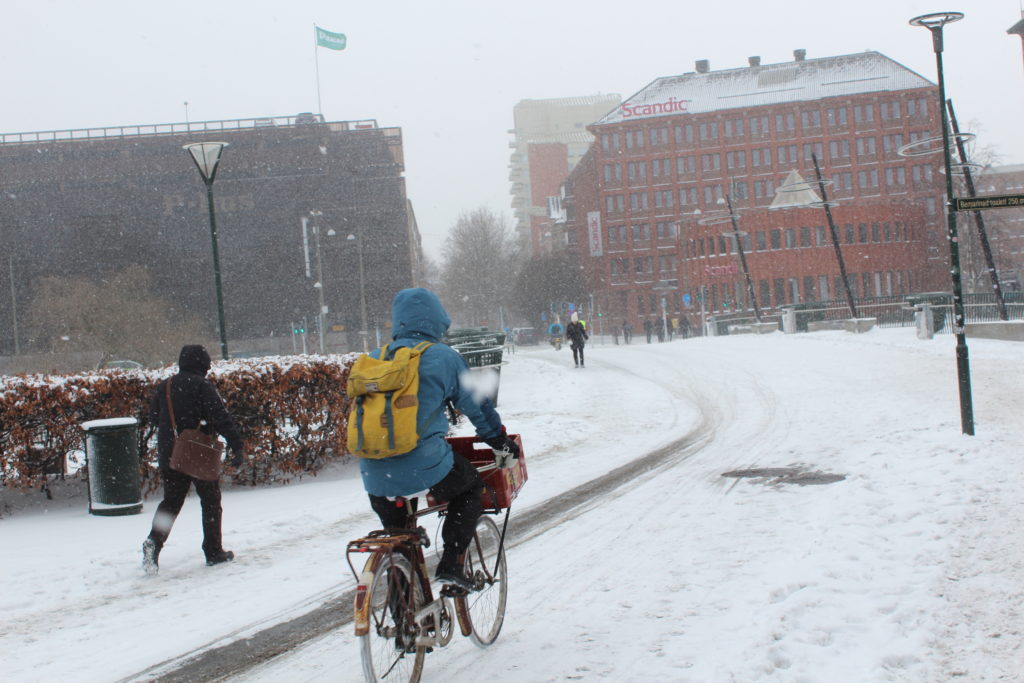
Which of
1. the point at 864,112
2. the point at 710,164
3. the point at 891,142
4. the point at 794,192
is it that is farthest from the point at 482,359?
the point at 891,142

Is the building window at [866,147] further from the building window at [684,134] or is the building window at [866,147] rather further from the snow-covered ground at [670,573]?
the snow-covered ground at [670,573]

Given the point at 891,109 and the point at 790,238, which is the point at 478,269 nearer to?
the point at 790,238

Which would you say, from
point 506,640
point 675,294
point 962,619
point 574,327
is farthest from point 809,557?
point 675,294

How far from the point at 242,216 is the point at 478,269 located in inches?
811

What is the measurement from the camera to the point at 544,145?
15550cm

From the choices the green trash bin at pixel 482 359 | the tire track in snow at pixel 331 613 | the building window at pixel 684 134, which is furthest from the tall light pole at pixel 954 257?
the building window at pixel 684 134

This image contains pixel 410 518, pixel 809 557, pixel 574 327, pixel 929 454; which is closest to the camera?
pixel 410 518

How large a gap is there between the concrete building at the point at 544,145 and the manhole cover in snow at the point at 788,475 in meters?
139

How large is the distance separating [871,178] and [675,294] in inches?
852

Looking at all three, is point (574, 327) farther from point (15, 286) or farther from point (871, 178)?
point (871, 178)

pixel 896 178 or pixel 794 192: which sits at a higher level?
pixel 896 178

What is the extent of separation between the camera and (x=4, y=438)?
31.9 feet

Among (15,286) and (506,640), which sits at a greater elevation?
(15,286)

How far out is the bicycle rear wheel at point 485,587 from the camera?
197 inches
